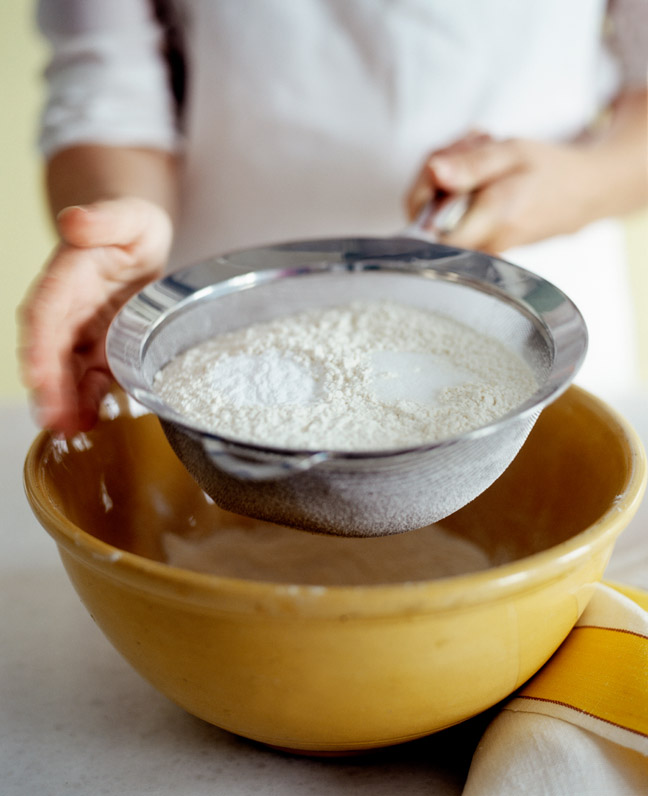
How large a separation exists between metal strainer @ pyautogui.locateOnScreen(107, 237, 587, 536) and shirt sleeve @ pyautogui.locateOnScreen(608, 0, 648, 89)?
0.53 meters

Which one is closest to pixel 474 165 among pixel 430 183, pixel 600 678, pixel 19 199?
pixel 430 183

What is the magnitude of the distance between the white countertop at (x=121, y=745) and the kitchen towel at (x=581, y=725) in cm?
5

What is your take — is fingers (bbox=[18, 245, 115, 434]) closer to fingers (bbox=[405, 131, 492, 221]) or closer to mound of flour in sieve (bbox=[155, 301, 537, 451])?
mound of flour in sieve (bbox=[155, 301, 537, 451])

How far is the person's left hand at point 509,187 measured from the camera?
0.77 meters

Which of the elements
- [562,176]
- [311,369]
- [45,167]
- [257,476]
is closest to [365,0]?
[562,176]

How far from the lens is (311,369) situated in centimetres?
53

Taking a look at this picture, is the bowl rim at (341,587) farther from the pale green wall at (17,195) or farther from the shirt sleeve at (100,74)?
the pale green wall at (17,195)

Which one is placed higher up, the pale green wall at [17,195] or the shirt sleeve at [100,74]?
the shirt sleeve at [100,74]

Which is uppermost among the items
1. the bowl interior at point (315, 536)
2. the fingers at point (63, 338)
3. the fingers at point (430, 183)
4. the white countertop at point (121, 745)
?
the fingers at point (430, 183)

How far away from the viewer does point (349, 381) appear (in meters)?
0.51

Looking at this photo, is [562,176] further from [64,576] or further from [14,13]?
[14,13]

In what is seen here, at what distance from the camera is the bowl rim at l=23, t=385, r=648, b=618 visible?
14.6 inches

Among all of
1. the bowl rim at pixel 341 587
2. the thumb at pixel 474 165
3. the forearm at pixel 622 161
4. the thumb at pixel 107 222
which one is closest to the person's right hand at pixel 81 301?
the thumb at pixel 107 222

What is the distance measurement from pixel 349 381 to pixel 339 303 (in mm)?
179
